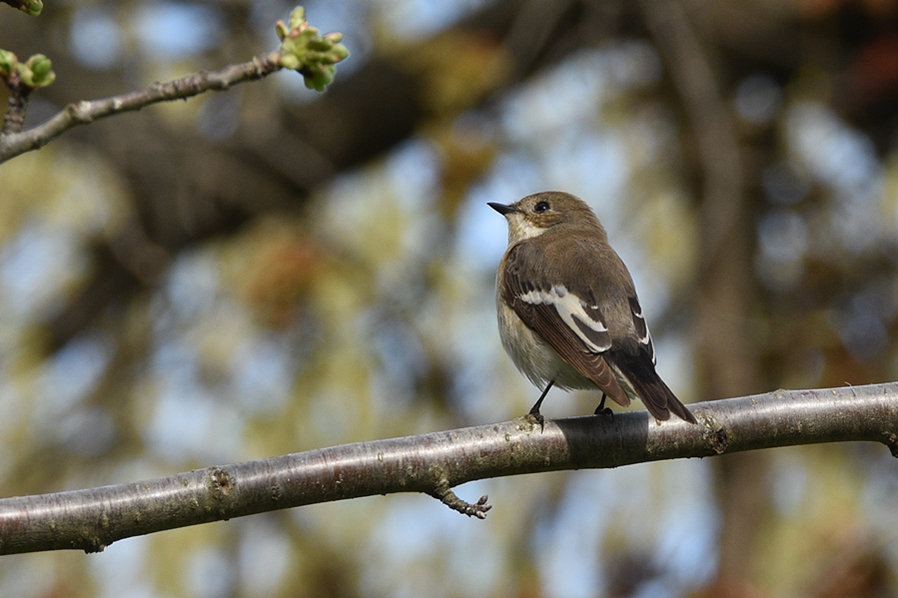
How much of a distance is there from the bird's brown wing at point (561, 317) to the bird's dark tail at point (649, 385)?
0.05 metres

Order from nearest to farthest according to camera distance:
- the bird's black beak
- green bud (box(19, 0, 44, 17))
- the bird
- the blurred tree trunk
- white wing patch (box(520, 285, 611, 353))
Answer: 1. green bud (box(19, 0, 44, 17))
2. the bird
3. white wing patch (box(520, 285, 611, 353))
4. the bird's black beak
5. the blurred tree trunk

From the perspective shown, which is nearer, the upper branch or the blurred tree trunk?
the upper branch

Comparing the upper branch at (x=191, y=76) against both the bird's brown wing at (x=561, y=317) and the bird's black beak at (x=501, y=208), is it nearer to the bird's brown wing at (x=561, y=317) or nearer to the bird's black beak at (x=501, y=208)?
the bird's brown wing at (x=561, y=317)

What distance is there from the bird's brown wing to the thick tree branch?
11.1 inches

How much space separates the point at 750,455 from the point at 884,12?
10.3ft

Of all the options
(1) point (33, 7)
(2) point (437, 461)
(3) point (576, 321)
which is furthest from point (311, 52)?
(3) point (576, 321)

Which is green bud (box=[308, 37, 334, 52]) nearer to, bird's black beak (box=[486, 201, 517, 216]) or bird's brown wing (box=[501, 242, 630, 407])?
bird's brown wing (box=[501, 242, 630, 407])

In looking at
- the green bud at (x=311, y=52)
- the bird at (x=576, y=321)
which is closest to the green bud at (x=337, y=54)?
the green bud at (x=311, y=52)

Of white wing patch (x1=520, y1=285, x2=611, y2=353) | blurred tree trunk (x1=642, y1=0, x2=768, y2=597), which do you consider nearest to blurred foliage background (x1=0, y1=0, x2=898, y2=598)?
blurred tree trunk (x1=642, y1=0, x2=768, y2=597)

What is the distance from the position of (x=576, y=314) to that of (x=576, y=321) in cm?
7

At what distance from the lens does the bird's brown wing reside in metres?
3.75

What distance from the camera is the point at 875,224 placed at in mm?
7059

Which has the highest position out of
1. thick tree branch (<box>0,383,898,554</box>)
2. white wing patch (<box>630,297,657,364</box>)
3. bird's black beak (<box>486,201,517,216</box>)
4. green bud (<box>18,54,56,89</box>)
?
green bud (<box>18,54,56,89</box>)

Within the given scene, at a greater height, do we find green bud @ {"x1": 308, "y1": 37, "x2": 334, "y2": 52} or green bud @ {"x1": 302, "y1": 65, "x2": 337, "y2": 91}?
green bud @ {"x1": 308, "y1": 37, "x2": 334, "y2": 52}
